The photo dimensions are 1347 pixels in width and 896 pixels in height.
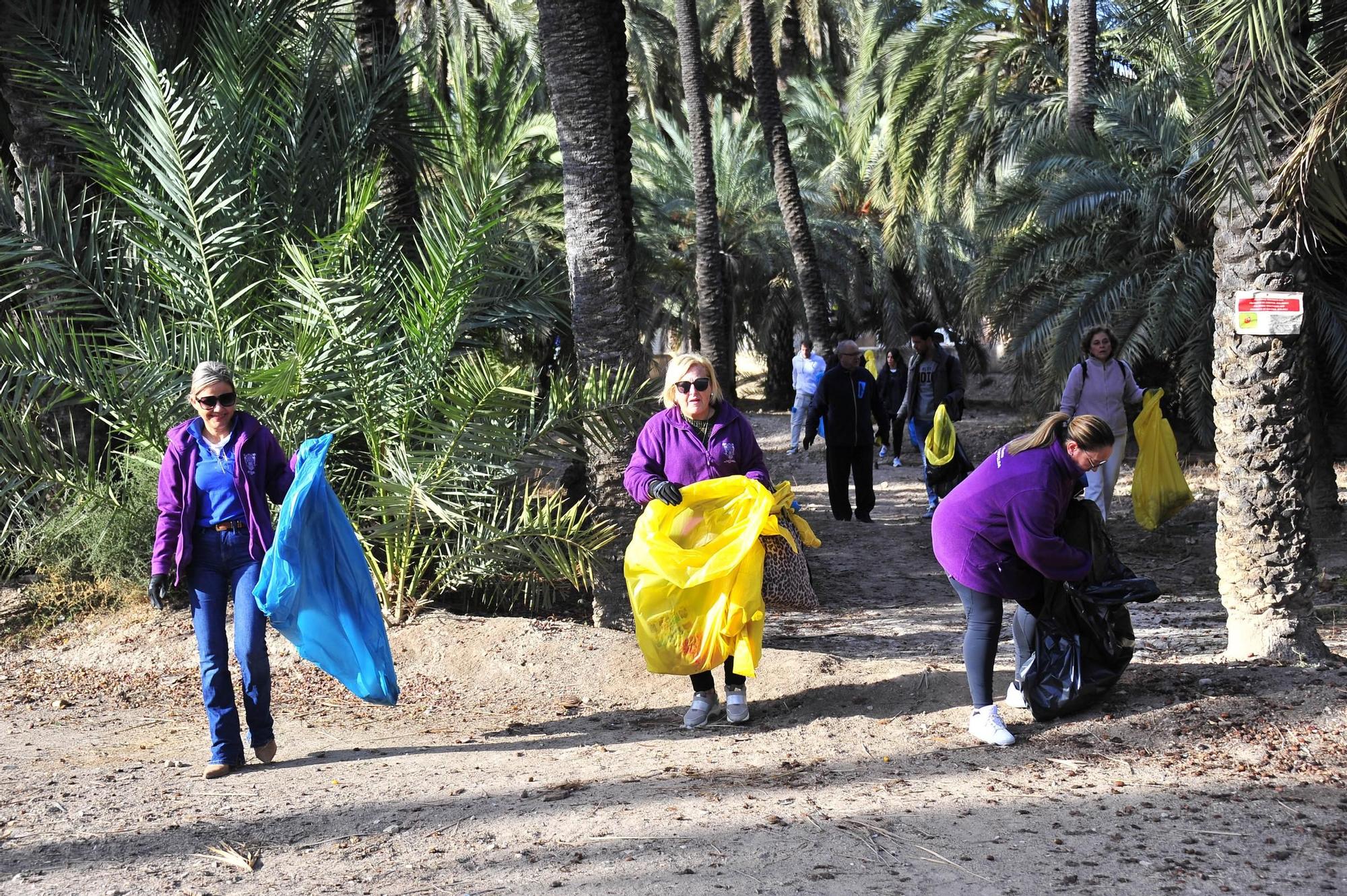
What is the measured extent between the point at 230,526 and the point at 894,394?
14185 mm

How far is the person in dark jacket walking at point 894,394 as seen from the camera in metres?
14.8

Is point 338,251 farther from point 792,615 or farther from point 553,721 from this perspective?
point 792,615

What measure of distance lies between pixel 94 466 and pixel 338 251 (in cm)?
236

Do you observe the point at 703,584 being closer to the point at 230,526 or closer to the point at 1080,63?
the point at 230,526

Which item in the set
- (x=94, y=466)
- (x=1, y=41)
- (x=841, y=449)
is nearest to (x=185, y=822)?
(x=94, y=466)

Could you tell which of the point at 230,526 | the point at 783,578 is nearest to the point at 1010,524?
the point at 783,578

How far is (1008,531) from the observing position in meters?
4.85

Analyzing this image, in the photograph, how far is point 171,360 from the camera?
7.06m

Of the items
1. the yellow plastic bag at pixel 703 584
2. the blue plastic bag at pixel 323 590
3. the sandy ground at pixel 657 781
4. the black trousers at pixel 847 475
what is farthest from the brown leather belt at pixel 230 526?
the black trousers at pixel 847 475

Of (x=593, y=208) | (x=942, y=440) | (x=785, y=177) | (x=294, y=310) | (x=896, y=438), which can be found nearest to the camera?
(x=593, y=208)

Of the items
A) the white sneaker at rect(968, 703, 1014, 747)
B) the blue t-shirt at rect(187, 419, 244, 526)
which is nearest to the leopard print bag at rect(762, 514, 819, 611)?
the white sneaker at rect(968, 703, 1014, 747)

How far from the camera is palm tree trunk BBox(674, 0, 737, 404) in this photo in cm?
1683

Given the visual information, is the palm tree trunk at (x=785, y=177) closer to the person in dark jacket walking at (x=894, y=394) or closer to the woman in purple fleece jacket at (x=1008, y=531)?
the person in dark jacket walking at (x=894, y=394)

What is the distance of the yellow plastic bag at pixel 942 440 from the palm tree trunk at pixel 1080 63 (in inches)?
220
